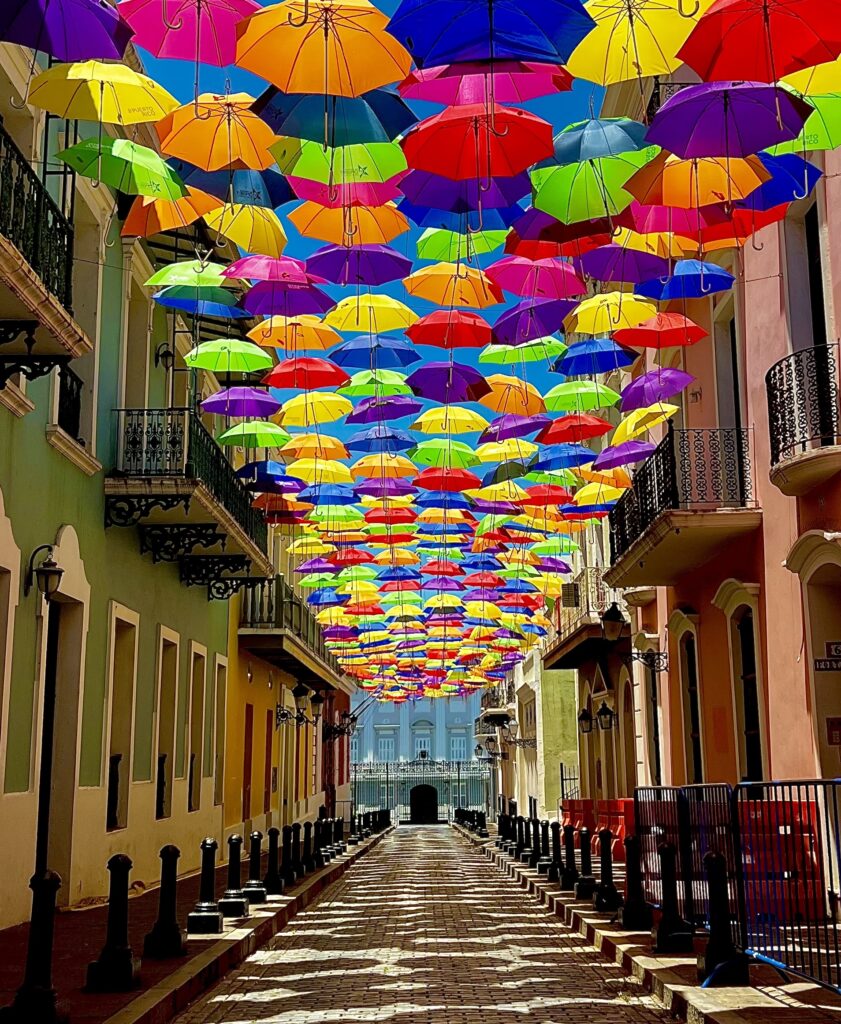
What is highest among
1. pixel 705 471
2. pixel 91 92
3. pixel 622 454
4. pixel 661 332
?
pixel 91 92

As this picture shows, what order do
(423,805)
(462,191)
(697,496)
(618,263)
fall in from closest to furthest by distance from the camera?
1. (462,191)
2. (618,263)
3. (697,496)
4. (423,805)

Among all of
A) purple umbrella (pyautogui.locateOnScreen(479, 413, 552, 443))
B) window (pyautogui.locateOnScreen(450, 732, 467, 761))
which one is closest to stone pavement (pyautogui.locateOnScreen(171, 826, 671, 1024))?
purple umbrella (pyautogui.locateOnScreen(479, 413, 552, 443))

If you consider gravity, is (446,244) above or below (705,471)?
above

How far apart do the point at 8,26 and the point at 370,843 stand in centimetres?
3434

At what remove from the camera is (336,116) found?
9.51 meters

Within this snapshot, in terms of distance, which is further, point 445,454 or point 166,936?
point 445,454

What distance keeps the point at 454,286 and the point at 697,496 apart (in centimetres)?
604

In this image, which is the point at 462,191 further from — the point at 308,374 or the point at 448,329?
the point at 308,374

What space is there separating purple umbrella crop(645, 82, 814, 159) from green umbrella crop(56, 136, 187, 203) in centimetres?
384

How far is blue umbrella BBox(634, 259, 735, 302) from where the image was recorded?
12.5 metres

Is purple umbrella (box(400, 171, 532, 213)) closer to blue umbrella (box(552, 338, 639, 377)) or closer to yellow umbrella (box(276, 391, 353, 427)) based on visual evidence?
blue umbrella (box(552, 338, 639, 377))

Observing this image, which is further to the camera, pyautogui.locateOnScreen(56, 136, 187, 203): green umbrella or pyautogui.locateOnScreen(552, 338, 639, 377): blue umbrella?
pyautogui.locateOnScreen(552, 338, 639, 377): blue umbrella

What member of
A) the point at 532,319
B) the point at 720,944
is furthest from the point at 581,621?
the point at 720,944

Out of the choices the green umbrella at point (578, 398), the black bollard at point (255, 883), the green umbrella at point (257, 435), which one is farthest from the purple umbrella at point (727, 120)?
the black bollard at point (255, 883)
